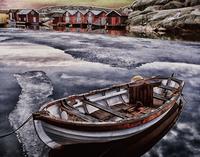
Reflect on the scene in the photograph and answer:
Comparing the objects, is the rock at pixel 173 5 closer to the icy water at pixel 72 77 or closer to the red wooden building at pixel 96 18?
the red wooden building at pixel 96 18

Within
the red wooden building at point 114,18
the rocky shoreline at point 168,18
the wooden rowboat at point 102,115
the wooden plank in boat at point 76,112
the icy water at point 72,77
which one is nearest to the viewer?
the wooden rowboat at point 102,115

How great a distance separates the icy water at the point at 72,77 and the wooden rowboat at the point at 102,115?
46.6 inches

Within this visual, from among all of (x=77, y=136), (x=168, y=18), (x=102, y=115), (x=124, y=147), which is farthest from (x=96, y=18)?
(x=77, y=136)

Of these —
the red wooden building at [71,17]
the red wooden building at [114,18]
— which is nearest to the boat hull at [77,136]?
the red wooden building at [114,18]

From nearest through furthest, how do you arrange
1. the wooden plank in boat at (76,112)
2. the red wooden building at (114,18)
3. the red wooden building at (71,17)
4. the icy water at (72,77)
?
the wooden plank in boat at (76,112) → the icy water at (72,77) → the red wooden building at (114,18) → the red wooden building at (71,17)

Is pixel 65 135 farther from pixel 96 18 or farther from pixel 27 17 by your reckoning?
pixel 27 17

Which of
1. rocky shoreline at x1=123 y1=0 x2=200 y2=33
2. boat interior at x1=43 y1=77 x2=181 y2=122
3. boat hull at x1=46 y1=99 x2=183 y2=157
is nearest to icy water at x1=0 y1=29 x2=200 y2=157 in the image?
boat hull at x1=46 y1=99 x2=183 y2=157

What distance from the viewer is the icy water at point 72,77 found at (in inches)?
433

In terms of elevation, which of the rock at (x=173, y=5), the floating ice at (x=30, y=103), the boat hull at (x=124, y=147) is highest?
the rock at (x=173, y=5)

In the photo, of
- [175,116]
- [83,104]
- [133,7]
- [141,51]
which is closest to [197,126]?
[175,116]

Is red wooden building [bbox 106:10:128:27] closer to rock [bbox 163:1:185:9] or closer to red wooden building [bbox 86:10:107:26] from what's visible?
red wooden building [bbox 86:10:107:26]

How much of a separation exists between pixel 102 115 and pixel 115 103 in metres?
1.66

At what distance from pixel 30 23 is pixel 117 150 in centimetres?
6710

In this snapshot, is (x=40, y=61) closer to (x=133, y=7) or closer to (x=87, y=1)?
(x=133, y=7)
